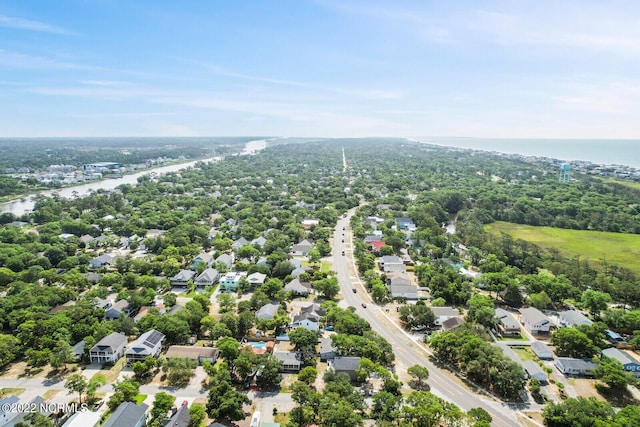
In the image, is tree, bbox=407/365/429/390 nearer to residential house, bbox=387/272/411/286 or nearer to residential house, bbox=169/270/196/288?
residential house, bbox=387/272/411/286

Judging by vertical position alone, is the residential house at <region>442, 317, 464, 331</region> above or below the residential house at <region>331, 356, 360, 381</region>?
below

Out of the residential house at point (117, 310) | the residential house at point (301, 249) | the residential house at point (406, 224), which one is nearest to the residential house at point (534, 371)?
the residential house at point (301, 249)

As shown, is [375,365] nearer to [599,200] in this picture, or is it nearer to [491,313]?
[491,313]

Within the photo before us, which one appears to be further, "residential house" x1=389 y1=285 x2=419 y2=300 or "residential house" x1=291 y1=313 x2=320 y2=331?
"residential house" x1=389 y1=285 x2=419 y2=300

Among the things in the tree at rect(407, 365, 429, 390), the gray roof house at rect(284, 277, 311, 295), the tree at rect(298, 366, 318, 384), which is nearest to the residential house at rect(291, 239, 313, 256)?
the gray roof house at rect(284, 277, 311, 295)

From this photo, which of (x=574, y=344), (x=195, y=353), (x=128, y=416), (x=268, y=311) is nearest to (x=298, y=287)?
(x=268, y=311)

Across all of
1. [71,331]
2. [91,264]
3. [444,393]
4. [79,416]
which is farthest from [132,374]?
[91,264]

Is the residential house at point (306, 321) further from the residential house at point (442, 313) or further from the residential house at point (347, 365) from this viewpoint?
the residential house at point (442, 313)
